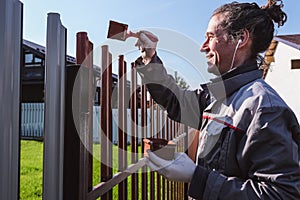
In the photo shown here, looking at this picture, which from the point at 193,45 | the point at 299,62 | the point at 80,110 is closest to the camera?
the point at 80,110

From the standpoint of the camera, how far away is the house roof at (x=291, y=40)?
7.46 metres

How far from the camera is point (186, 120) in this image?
1.77m

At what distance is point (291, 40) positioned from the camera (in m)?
8.01

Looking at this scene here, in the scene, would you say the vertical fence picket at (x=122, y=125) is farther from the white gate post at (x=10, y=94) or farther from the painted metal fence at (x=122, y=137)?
the white gate post at (x=10, y=94)

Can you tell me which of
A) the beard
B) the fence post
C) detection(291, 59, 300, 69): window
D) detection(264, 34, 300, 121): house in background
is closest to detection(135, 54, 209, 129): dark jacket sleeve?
the beard

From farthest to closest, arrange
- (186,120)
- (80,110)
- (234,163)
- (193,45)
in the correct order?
(186,120), (193,45), (234,163), (80,110)

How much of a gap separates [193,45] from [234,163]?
64cm

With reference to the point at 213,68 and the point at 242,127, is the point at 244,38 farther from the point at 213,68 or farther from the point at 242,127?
the point at 242,127

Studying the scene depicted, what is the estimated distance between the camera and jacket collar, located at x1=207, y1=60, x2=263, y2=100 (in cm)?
120

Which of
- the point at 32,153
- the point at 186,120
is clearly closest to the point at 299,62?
the point at 32,153

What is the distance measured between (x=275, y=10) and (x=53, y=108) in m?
1.04

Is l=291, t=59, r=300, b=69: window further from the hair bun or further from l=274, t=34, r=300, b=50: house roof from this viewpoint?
the hair bun

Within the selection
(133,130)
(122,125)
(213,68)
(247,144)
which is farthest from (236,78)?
(133,130)

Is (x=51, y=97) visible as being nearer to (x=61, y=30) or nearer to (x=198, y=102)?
(x=61, y=30)
